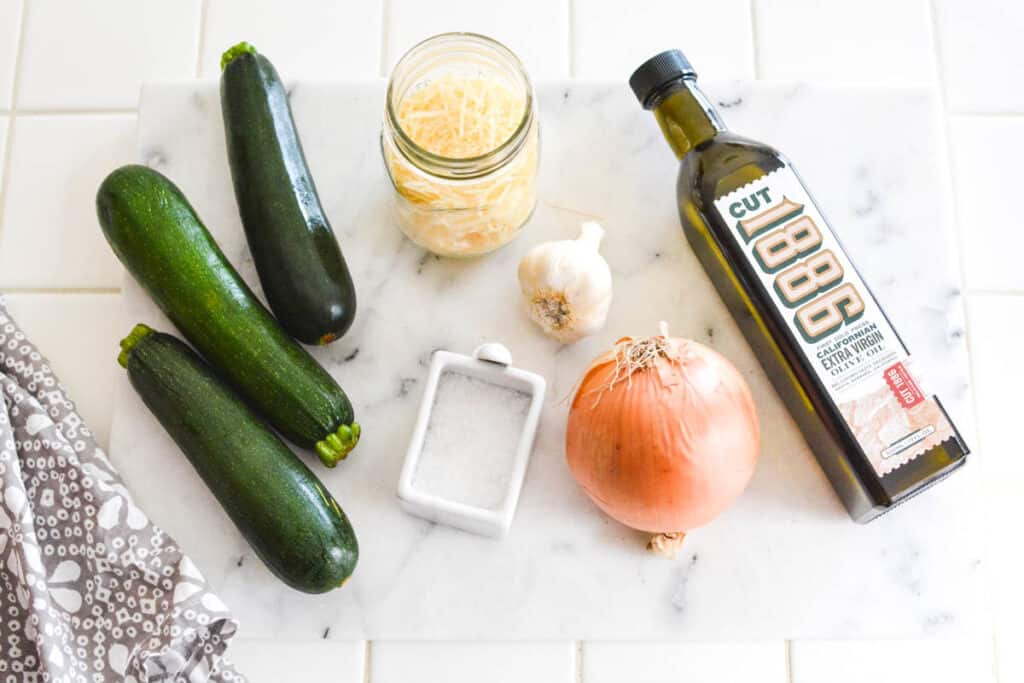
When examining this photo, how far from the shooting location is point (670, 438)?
771mm

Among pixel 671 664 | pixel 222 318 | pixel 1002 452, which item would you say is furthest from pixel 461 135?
pixel 1002 452

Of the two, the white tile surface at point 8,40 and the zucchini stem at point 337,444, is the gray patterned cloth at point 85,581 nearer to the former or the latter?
the zucchini stem at point 337,444

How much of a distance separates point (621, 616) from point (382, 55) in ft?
2.05

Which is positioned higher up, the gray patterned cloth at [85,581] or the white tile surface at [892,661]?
the white tile surface at [892,661]

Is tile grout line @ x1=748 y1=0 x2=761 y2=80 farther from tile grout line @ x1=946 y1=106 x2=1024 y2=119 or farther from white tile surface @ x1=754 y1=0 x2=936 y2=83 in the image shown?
tile grout line @ x1=946 y1=106 x2=1024 y2=119

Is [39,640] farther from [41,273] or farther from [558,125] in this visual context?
[558,125]

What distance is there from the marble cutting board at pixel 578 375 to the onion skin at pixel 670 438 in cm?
9

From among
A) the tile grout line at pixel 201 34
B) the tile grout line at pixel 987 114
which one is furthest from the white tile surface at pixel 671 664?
the tile grout line at pixel 201 34

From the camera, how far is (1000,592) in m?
0.95

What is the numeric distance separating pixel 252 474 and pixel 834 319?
0.51m

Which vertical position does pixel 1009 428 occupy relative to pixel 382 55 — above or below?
below

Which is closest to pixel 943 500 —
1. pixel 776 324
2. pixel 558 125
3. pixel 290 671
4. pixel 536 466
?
pixel 776 324

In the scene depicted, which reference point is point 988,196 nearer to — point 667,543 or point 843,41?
point 843,41

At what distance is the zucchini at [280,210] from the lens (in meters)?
0.87
